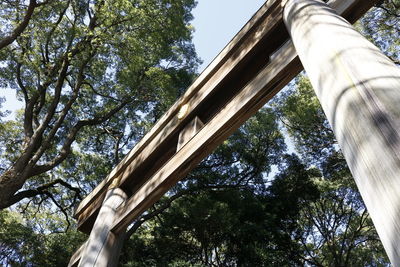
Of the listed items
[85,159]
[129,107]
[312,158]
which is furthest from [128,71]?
[312,158]

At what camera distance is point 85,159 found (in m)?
10.2

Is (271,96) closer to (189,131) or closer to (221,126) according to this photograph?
(221,126)

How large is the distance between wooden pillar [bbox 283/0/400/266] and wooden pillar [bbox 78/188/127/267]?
2.14 metres

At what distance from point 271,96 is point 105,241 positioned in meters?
1.82

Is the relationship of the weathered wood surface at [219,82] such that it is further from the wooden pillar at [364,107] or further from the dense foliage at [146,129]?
the dense foliage at [146,129]

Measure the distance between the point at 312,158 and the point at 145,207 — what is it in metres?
9.29

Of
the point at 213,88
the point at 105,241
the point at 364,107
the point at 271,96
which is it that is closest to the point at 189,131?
the point at 213,88

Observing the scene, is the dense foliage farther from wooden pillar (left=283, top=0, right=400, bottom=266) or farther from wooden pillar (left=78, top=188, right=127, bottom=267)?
wooden pillar (left=283, top=0, right=400, bottom=266)

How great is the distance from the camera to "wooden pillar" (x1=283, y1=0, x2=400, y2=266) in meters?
0.75

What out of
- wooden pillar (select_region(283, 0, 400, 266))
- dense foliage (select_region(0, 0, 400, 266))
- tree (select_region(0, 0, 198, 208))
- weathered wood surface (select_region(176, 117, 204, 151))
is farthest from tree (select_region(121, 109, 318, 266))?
wooden pillar (select_region(283, 0, 400, 266))

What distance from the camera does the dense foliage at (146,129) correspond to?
7.93 metres

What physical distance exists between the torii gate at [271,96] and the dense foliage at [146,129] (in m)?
4.61

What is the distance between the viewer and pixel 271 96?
1.84 metres

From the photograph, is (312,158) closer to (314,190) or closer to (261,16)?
(314,190)
